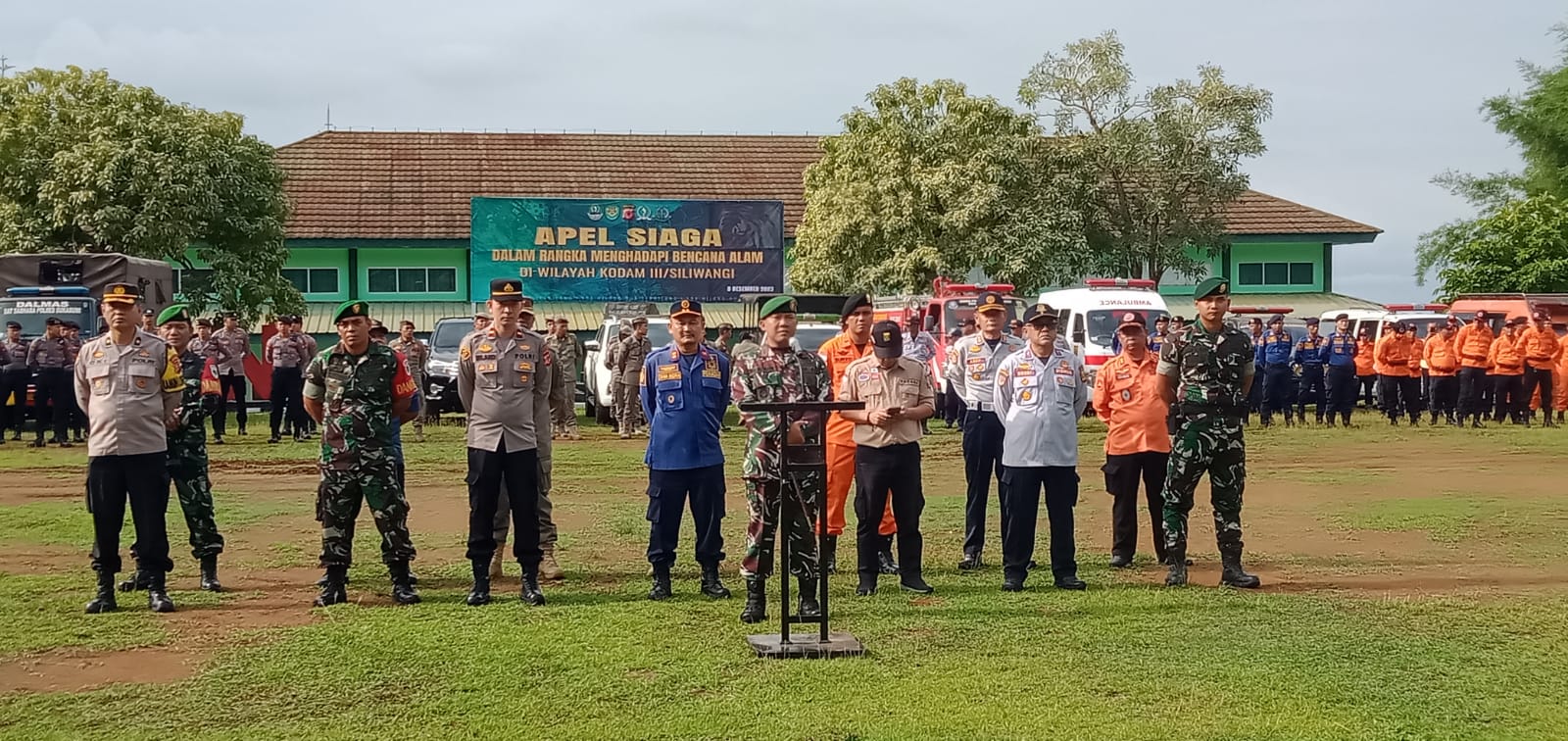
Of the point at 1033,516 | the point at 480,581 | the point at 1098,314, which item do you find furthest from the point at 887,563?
the point at 1098,314

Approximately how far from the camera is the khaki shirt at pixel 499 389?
32.6 feet

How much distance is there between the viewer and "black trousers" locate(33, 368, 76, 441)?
22984 millimetres

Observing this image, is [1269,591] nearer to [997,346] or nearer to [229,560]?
[997,346]

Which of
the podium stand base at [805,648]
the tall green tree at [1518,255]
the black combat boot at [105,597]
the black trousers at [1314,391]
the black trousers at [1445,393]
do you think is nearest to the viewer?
the podium stand base at [805,648]

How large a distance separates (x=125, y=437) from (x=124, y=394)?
261mm

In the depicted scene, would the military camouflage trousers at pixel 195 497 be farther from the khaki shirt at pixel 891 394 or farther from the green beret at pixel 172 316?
the khaki shirt at pixel 891 394

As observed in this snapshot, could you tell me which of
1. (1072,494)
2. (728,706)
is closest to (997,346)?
(1072,494)

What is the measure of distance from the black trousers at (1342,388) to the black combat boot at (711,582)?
1965 centimetres

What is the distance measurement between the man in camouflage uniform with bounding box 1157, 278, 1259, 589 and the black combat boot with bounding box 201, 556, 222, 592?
624 cm

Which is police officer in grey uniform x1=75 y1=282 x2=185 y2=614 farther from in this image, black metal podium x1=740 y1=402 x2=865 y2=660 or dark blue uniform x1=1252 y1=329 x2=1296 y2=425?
dark blue uniform x1=1252 y1=329 x2=1296 y2=425

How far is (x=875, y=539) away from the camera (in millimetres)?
10273

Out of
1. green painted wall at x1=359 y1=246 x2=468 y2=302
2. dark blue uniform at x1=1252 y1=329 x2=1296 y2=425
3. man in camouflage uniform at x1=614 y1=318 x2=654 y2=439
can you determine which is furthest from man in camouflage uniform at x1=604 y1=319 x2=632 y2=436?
green painted wall at x1=359 y1=246 x2=468 y2=302

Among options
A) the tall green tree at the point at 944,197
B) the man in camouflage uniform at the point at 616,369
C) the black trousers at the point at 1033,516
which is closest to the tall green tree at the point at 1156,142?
the tall green tree at the point at 944,197

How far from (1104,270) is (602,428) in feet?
56.1
